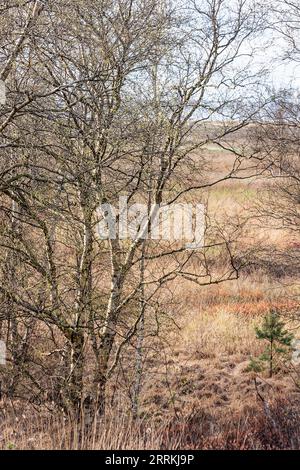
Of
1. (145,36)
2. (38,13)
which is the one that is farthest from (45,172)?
(145,36)

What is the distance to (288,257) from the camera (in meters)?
10.1

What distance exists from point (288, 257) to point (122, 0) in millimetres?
5471

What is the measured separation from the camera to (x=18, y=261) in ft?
22.2

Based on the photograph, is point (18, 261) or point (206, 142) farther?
point (206, 142)

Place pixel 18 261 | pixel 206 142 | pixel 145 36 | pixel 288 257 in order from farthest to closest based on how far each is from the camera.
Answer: pixel 288 257, pixel 206 142, pixel 18 261, pixel 145 36

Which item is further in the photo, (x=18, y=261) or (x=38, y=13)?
(x=18, y=261)

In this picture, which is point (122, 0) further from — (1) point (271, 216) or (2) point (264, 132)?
(1) point (271, 216)

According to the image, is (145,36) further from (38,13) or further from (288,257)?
(288,257)
